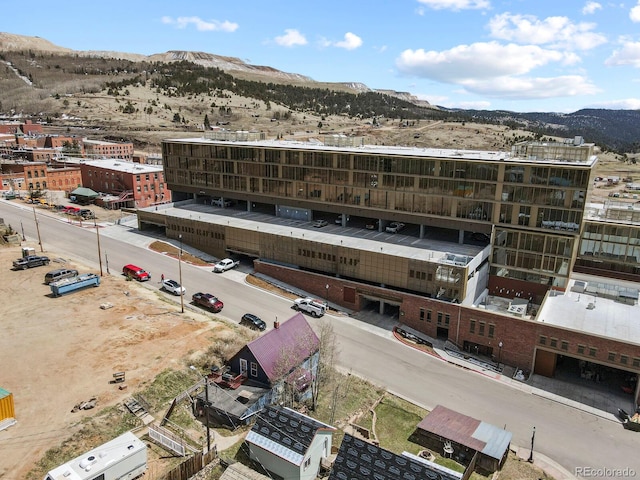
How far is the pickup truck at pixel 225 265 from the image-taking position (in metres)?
62.6

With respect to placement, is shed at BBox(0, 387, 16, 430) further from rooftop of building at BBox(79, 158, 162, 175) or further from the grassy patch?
rooftop of building at BBox(79, 158, 162, 175)

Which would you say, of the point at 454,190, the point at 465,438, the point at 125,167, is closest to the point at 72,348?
the point at 465,438

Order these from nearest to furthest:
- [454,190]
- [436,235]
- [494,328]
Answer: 1. [494,328]
2. [454,190]
3. [436,235]

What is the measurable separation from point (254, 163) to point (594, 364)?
52.6 meters

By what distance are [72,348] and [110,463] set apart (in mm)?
17772

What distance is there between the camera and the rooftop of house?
2689 centimetres

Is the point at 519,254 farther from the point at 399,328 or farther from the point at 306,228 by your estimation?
the point at 306,228

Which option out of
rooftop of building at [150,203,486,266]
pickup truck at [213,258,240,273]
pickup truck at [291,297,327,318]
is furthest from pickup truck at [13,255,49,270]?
pickup truck at [291,297,327,318]

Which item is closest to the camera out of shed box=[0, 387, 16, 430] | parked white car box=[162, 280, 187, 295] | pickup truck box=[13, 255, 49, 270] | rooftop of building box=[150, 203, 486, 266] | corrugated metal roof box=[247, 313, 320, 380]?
shed box=[0, 387, 16, 430]

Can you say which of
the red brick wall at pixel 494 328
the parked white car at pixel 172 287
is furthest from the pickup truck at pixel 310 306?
the parked white car at pixel 172 287

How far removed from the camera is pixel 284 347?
36.8 m

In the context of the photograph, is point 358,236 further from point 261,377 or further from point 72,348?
point 72,348

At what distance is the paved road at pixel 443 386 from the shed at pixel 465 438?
337 cm

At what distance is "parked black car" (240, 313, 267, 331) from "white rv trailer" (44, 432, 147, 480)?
2107cm
